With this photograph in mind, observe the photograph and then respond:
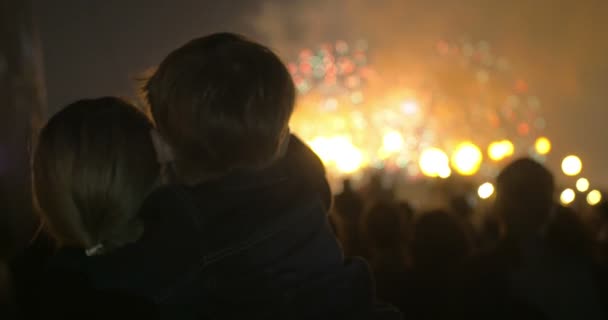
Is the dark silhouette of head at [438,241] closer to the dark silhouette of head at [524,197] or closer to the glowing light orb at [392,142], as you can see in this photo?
the dark silhouette of head at [524,197]

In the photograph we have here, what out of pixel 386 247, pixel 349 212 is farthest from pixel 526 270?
pixel 349 212

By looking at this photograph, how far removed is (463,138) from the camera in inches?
1912

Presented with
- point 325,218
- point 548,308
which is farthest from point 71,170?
point 548,308

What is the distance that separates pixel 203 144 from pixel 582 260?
298 cm

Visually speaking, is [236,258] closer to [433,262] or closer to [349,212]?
[433,262]

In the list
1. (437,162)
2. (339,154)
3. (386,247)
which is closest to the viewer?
(386,247)

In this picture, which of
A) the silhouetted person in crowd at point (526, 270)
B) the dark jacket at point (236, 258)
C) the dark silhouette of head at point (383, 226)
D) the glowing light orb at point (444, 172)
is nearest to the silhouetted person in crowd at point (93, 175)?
the dark jacket at point (236, 258)

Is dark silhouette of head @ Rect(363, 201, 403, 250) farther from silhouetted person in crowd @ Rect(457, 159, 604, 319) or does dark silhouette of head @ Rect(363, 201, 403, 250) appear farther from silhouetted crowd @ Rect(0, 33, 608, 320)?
silhouetted crowd @ Rect(0, 33, 608, 320)

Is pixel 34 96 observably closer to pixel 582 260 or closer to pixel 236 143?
pixel 236 143

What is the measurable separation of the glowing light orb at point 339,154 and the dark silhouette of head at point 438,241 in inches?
1399

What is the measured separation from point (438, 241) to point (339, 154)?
38.3 metres

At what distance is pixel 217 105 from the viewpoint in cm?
148

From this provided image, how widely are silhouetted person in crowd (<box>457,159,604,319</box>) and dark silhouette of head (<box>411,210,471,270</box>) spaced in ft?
1.67

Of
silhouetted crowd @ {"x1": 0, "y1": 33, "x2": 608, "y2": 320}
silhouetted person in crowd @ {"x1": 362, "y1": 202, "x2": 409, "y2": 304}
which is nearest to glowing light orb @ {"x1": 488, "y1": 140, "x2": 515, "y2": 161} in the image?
silhouetted person in crowd @ {"x1": 362, "y1": 202, "x2": 409, "y2": 304}
